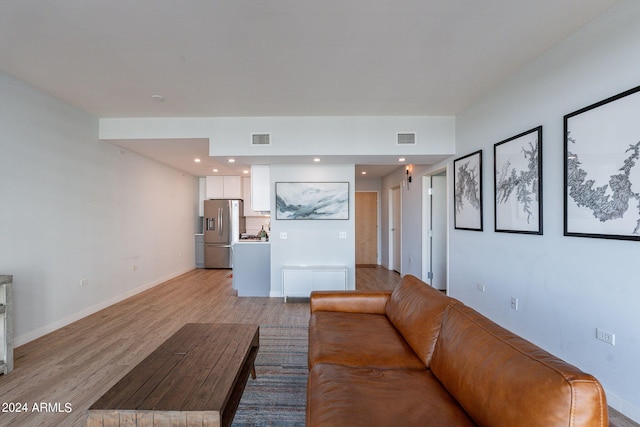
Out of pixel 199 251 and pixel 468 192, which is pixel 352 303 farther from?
pixel 199 251

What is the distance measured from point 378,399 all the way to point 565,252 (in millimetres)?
2016

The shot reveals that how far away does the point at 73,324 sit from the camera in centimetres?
341

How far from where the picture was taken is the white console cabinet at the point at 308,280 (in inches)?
170

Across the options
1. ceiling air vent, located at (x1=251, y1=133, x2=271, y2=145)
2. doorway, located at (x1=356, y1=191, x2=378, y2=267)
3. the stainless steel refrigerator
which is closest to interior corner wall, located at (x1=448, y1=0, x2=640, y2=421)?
ceiling air vent, located at (x1=251, y1=133, x2=271, y2=145)

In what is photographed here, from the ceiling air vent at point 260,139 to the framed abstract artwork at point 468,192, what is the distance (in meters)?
2.63

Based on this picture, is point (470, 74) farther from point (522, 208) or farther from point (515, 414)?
point (515, 414)

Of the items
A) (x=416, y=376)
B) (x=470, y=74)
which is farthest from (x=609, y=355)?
(x=470, y=74)

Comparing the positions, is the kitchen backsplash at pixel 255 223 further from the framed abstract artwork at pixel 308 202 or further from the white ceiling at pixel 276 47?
the white ceiling at pixel 276 47

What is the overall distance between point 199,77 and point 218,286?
3772 mm

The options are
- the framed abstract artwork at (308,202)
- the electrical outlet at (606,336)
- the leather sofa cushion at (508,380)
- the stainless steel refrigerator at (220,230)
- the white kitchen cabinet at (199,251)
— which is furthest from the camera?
the white kitchen cabinet at (199,251)

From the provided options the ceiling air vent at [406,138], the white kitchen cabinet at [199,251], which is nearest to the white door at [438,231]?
the ceiling air vent at [406,138]

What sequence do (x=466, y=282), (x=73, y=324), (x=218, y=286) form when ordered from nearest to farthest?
1. (x=73, y=324)
2. (x=466, y=282)
3. (x=218, y=286)

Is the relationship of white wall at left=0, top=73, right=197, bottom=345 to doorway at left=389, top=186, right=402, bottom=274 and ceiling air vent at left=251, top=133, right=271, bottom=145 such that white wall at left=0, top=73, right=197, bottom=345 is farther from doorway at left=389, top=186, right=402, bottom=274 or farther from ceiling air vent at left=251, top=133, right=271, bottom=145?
doorway at left=389, top=186, right=402, bottom=274

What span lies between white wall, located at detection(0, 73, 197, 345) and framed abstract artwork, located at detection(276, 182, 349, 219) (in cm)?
248
